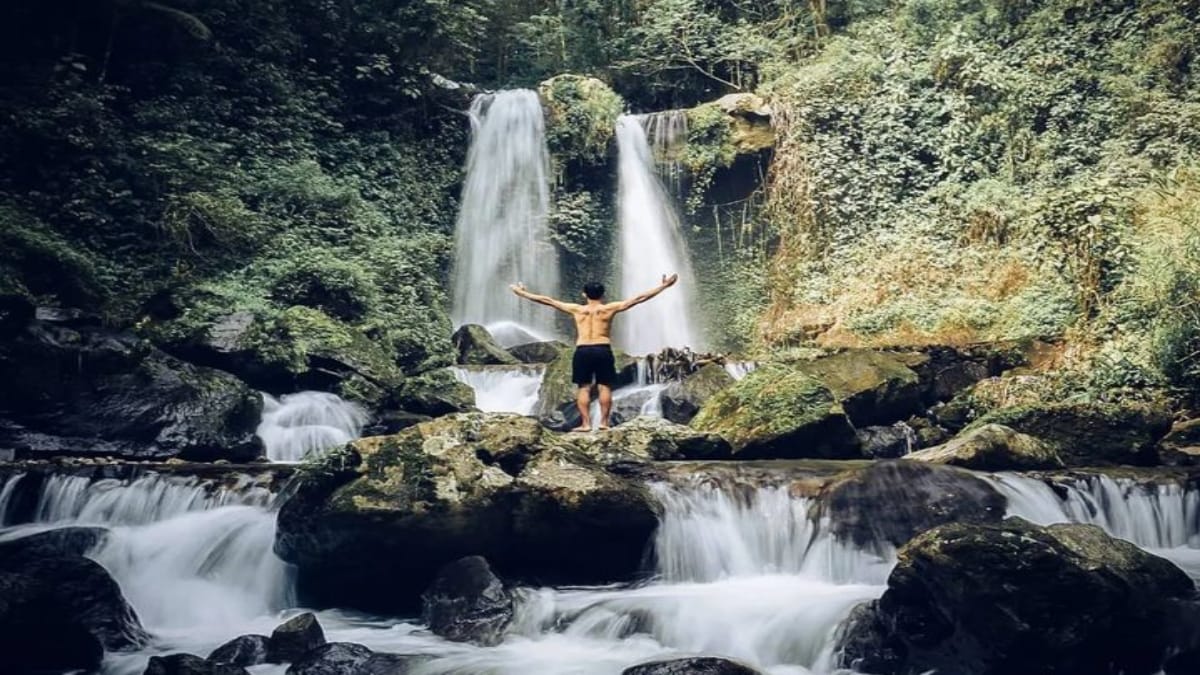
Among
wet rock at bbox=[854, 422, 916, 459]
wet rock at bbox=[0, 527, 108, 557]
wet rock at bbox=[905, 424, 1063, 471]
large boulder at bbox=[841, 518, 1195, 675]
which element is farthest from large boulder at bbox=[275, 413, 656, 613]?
wet rock at bbox=[854, 422, 916, 459]

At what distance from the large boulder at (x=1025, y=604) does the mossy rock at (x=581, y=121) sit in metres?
14.2

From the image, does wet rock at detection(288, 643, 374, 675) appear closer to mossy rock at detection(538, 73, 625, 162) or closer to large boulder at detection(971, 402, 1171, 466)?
large boulder at detection(971, 402, 1171, 466)

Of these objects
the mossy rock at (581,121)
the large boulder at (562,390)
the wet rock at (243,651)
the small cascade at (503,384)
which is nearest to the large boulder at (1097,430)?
the large boulder at (562,390)

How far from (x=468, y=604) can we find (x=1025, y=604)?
3473 millimetres

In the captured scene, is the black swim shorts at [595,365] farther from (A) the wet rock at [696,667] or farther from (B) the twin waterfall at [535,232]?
(B) the twin waterfall at [535,232]

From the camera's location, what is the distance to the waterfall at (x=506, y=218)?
722 inches

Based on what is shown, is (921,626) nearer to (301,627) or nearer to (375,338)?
(301,627)

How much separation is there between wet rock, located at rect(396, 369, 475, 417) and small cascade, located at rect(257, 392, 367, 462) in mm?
601

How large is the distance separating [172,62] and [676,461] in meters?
11.9

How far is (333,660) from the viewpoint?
561 cm

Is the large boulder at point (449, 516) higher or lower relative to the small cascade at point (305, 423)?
lower

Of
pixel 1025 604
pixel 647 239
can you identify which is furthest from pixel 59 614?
pixel 647 239

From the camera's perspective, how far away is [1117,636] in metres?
5.19

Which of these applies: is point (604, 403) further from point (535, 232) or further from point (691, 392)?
point (535, 232)
